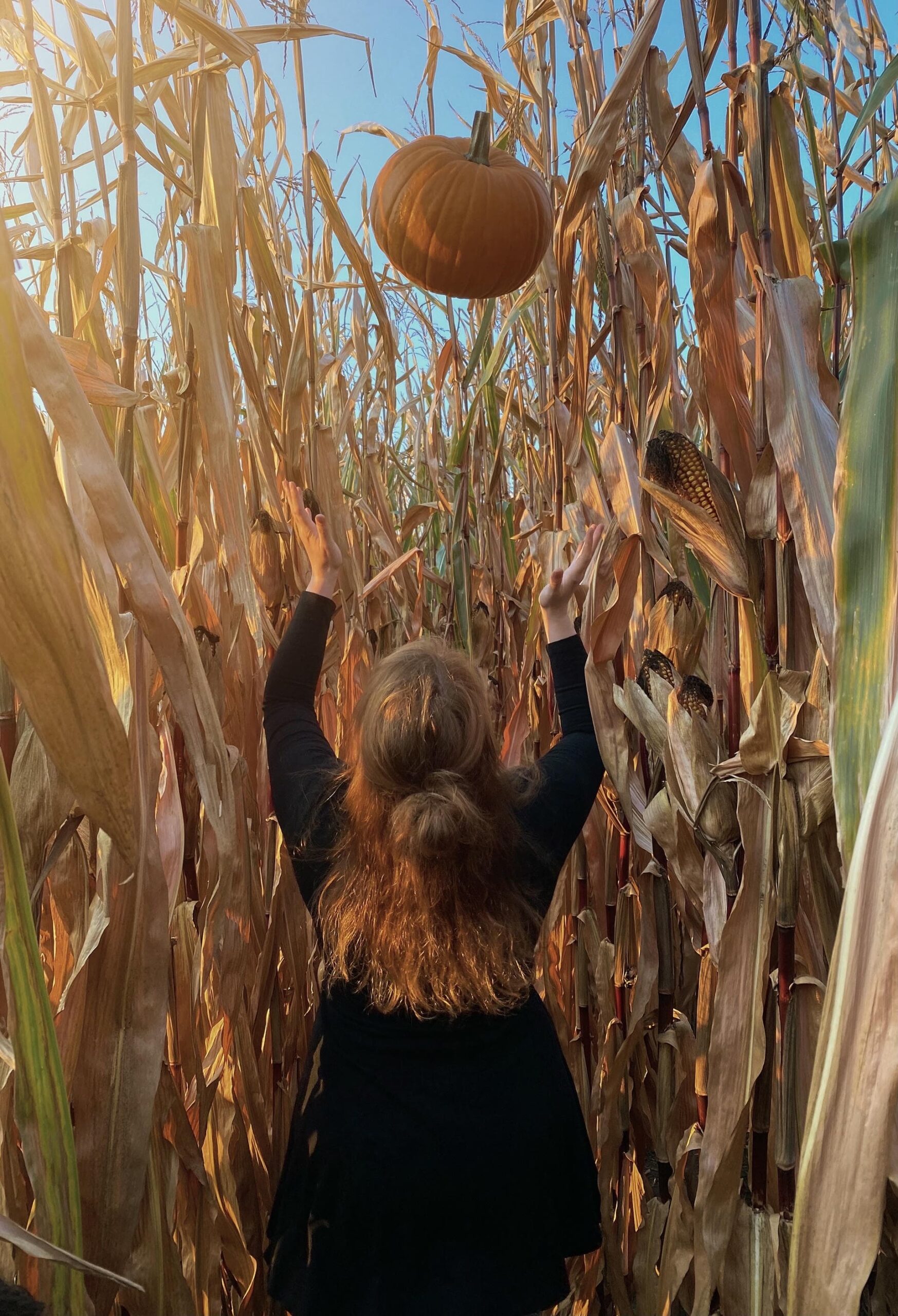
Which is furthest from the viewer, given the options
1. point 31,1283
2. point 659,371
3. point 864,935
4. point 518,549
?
point 518,549

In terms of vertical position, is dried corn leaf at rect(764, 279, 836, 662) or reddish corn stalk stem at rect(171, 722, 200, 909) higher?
dried corn leaf at rect(764, 279, 836, 662)

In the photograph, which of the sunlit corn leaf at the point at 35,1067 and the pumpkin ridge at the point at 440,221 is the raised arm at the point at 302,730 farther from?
the sunlit corn leaf at the point at 35,1067

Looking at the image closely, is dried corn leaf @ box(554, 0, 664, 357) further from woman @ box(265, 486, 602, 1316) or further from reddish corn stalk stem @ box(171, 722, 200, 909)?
reddish corn stalk stem @ box(171, 722, 200, 909)

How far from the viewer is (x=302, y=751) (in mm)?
1134

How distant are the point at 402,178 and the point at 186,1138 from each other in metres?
1.29

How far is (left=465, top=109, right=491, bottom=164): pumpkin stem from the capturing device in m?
1.26

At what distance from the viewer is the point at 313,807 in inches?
44.0

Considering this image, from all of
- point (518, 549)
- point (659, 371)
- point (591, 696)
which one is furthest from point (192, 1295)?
point (518, 549)

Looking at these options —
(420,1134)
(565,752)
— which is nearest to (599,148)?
(565,752)

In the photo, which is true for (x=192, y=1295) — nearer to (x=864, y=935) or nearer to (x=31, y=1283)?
(x=31, y=1283)

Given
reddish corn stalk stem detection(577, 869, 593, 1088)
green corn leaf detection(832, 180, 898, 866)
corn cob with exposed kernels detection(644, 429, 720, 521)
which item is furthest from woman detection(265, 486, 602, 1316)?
green corn leaf detection(832, 180, 898, 866)

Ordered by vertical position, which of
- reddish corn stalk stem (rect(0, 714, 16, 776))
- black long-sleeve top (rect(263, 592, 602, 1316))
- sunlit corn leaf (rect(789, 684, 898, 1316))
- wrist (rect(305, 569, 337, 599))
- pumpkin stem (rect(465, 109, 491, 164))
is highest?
pumpkin stem (rect(465, 109, 491, 164))

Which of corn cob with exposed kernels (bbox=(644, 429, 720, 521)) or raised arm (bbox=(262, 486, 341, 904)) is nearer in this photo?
corn cob with exposed kernels (bbox=(644, 429, 720, 521))

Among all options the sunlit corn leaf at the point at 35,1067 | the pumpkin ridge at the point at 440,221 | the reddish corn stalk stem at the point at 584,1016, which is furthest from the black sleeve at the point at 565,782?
the sunlit corn leaf at the point at 35,1067
